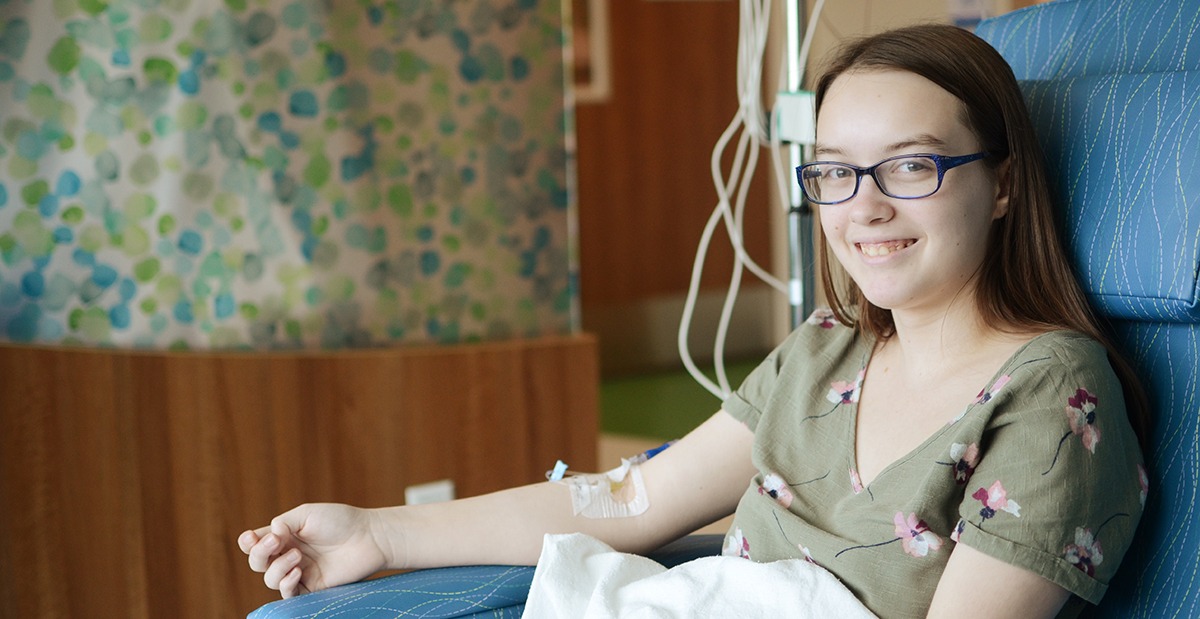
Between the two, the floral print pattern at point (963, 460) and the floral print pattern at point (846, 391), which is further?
the floral print pattern at point (846, 391)

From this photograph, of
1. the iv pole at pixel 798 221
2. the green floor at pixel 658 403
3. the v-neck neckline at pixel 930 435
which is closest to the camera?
the v-neck neckline at pixel 930 435

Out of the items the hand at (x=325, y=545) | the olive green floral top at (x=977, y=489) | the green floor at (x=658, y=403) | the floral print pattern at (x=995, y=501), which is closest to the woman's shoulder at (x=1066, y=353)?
the olive green floral top at (x=977, y=489)

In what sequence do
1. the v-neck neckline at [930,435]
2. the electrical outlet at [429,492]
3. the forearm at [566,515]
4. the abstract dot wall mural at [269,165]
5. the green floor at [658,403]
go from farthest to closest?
1. the green floor at [658,403]
2. the electrical outlet at [429,492]
3. the abstract dot wall mural at [269,165]
4. the forearm at [566,515]
5. the v-neck neckline at [930,435]

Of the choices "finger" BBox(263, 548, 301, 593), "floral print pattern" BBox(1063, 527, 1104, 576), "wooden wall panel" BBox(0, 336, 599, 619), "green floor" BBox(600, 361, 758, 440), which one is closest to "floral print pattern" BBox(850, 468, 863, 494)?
"floral print pattern" BBox(1063, 527, 1104, 576)

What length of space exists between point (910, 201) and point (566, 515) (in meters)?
0.56

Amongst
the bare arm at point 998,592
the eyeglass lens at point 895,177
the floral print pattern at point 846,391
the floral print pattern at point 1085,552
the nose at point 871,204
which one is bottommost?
the bare arm at point 998,592

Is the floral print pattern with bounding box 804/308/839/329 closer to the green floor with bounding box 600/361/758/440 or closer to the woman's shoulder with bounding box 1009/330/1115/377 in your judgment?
the woman's shoulder with bounding box 1009/330/1115/377

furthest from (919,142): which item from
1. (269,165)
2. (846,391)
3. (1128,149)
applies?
(269,165)

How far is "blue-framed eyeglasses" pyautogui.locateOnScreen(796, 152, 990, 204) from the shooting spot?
912mm

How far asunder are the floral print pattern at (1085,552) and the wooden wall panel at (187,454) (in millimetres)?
1344

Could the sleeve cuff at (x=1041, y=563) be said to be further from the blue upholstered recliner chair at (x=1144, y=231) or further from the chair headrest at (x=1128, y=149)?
the chair headrest at (x=1128, y=149)

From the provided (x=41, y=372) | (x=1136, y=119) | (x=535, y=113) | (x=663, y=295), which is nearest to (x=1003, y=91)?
(x=1136, y=119)

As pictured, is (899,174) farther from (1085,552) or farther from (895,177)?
(1085,552)

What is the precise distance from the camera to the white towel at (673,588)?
0.93 metres
